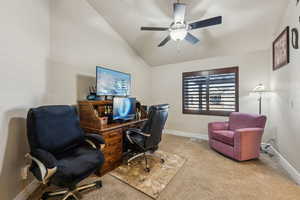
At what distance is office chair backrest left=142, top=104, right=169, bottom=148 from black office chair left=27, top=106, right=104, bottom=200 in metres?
0.75

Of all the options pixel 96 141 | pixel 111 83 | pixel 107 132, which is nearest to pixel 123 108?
pixel 111 83

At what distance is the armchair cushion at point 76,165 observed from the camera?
51.0 inches

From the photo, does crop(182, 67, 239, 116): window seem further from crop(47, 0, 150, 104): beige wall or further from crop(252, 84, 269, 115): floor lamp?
crop(47, 0, 150, 104): beige wall

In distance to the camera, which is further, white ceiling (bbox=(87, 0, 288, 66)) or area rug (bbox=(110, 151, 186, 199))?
white ceiling (bbox=(87, 0, 288, 66))

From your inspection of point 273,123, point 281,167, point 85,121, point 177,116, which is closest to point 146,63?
point 177,116

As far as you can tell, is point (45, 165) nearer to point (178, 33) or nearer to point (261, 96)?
point (178, 33)

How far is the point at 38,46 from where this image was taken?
6.24 ft

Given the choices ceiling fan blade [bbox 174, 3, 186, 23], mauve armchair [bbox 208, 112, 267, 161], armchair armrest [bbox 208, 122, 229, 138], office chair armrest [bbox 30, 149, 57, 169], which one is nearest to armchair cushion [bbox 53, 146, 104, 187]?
office chair armrest [bbox 30, 149, 57, 169]

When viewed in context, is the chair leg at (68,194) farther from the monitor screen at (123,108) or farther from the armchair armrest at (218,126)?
the armchair armrest at (218,126)

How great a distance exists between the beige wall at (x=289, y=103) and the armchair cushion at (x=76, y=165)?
2.83 m

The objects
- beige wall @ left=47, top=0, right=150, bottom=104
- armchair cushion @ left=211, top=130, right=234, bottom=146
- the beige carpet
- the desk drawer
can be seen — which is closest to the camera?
the beige carpet

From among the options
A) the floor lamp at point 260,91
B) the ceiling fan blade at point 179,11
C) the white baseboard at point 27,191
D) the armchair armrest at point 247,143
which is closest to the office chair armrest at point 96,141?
the white baseboard at point 27,191

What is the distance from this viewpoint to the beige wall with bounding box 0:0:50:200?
1.37 meters

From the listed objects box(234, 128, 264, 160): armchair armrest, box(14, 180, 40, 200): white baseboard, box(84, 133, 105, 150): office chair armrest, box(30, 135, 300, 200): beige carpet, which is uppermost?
box(84, 133, 105, 150): office chair armrest
